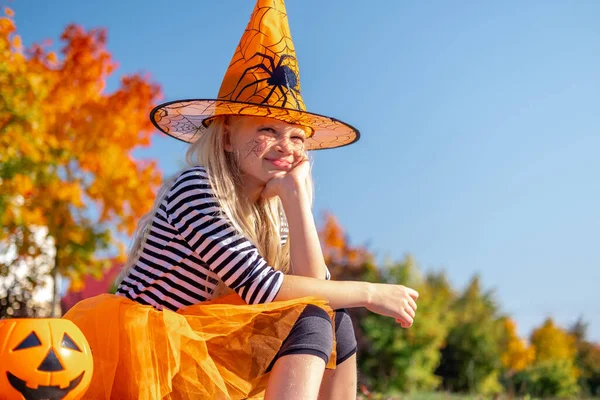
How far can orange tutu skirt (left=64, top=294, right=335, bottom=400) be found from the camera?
2404 mm

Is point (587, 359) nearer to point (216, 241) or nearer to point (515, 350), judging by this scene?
point (515, 350)

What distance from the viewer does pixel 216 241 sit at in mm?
2670

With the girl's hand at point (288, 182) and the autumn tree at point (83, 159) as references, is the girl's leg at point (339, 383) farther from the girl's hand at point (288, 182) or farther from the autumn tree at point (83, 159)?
the autumn tree at point (83, 159)

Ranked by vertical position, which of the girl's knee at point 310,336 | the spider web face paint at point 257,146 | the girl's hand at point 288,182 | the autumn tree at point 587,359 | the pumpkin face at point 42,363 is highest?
the autumn tree at point 587,359

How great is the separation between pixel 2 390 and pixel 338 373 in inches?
51.8

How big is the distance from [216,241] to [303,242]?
360mm

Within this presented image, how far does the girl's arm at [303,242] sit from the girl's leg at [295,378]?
1.42 ft

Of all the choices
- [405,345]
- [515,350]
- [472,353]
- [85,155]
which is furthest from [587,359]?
[85,155]

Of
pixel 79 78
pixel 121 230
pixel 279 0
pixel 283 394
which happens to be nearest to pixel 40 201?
pixel 121 230

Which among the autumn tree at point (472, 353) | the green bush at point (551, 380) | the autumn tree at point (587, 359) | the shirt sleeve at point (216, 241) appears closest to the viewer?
the shirt sleeve at point (216, 241)

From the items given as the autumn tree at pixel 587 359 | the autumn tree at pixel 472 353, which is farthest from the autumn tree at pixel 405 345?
the autumn tree at pixel 587 359

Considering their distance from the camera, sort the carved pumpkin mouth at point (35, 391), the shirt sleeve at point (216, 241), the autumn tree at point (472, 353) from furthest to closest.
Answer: the autumn tree at point (472, 353)
the shirt sleeve at point (216, 241)
the carved pumpkin mouth at point (35, 391)

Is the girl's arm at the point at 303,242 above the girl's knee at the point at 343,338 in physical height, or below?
above

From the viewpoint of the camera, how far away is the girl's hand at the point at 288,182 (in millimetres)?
2877
